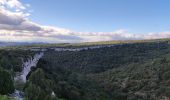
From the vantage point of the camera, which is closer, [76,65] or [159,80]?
[159,80]

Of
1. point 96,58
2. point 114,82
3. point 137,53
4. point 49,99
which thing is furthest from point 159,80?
point 49,99

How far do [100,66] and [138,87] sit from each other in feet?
153

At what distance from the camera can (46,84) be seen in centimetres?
3256

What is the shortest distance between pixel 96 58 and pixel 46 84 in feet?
470

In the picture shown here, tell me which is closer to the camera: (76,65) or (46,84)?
(46,84)

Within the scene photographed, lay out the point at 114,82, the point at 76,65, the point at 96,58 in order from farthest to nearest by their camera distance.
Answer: the point at 96,58
the point at 76,65
the point at 114,82

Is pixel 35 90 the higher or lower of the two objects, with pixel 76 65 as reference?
higher

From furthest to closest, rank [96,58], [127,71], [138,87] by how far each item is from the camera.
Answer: [96,58], [127,71], [138,87]

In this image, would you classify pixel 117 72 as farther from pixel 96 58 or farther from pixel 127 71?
pixel 96 58

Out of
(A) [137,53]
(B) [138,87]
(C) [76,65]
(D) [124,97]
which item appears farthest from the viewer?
(A) [137,53]

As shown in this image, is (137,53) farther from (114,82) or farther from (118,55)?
(114,82)

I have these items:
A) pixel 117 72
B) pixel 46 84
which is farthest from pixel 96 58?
pixel 46 84

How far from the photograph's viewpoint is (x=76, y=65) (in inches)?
6117

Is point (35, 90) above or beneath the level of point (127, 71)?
above
